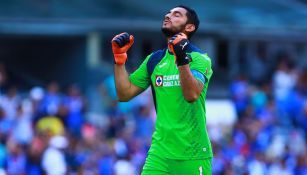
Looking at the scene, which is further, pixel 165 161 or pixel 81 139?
pixel 81 139

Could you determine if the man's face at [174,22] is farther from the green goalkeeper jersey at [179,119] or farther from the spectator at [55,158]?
the spectator at [55,158]

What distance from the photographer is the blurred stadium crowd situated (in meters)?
14.1

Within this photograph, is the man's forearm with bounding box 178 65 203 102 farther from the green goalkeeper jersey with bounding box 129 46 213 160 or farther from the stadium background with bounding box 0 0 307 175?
the stadium background with bounding box 0 0 307 175

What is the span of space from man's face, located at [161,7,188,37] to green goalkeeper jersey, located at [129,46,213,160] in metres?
0.19

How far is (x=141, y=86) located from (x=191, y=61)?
582mm

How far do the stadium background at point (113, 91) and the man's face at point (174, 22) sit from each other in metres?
6.73

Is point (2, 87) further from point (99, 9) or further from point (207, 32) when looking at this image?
point (207, 32)

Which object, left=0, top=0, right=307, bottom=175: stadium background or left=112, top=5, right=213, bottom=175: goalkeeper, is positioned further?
left=0, top=0, right=307, bottom=175: stadium background

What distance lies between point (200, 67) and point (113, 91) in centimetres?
1018

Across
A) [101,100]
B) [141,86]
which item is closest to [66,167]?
[101,100]

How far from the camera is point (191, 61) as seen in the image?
7.36 m

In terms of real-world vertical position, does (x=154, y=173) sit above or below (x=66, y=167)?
above

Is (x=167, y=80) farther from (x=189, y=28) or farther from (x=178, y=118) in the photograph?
(x=189, y=28)

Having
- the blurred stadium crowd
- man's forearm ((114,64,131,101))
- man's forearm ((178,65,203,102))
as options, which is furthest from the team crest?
the blurred stadium crowd
